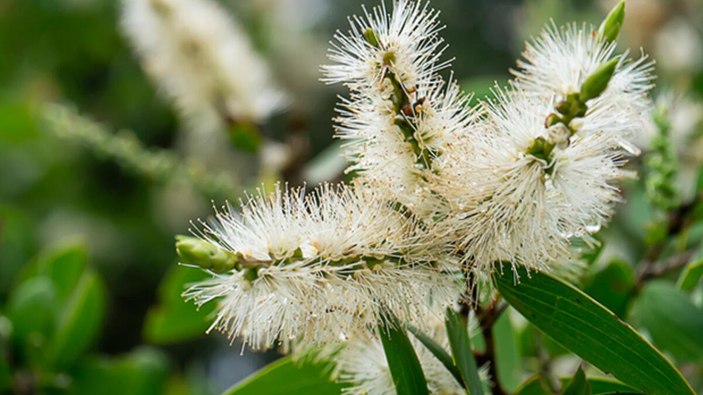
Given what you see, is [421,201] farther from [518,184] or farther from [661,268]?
[661,268]

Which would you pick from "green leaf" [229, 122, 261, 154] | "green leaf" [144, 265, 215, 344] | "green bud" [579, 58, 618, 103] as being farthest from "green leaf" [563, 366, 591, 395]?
"green leaf" [229, 122, 261, 154]

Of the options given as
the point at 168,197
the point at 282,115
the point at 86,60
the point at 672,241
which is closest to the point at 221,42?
the point at 672,241

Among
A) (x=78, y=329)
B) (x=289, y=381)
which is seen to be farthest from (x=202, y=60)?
(x=289, y=381)

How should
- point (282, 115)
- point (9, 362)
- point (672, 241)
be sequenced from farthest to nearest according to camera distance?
point (282, 115), point (9, 362), point (672, 241)

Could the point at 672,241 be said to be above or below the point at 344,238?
above

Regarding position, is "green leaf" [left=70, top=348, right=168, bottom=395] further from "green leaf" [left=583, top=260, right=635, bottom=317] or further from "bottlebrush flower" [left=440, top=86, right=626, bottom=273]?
"bottlebrush flower" [left=440, top=86, right=626, bottom=273]

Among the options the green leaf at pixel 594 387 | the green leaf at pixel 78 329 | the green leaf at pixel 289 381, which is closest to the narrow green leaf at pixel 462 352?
the green leaf at pixel 594 387

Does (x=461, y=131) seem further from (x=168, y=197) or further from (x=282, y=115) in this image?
(x=282, y=115)

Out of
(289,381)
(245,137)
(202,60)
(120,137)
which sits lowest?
(289,381)
